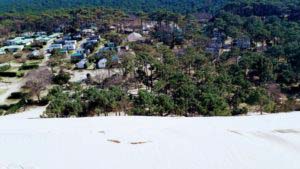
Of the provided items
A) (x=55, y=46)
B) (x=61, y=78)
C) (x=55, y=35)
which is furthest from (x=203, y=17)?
(x=61, y=78)

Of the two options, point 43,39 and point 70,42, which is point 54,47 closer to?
point 70,42

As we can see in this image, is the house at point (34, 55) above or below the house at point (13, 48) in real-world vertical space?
below

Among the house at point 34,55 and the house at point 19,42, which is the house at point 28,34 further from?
the house at point 34,55

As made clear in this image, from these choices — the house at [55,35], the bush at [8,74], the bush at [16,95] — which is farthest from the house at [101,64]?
the house at [55,35]

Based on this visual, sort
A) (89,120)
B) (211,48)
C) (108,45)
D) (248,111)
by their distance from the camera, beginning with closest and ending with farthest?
(89,120) < (248,111) < (211,48) < (108,45)

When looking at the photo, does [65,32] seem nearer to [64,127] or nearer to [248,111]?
[248,111]

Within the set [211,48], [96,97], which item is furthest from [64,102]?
[211,48]
